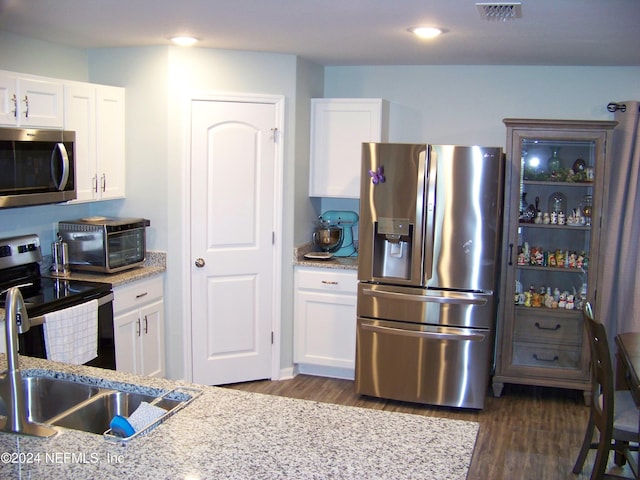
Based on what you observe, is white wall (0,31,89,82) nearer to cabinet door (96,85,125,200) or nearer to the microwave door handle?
cabinet door (96,85,125,200)

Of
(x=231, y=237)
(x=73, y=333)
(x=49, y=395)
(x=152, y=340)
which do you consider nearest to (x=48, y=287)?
(x=73, y=333)

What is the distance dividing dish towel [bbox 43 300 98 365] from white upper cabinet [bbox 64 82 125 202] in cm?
79

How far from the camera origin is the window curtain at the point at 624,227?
4.29 meters

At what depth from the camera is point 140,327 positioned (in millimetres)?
3930

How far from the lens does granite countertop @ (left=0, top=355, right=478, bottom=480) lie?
148cm

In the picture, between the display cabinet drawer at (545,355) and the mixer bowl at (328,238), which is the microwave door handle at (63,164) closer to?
the mixer bowl at (328,238)

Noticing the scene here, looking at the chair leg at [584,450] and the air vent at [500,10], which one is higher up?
the air vent at [500,10]

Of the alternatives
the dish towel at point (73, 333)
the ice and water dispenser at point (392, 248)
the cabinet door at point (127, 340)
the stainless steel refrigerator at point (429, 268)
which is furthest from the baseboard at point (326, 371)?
the dish towel at point (73, 333)

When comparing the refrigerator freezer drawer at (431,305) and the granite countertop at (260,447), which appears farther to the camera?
the refrigerator freezer drawer at (431,305)

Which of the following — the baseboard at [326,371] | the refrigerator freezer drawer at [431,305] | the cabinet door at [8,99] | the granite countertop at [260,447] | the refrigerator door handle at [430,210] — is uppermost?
the cabinet door at [8,99]

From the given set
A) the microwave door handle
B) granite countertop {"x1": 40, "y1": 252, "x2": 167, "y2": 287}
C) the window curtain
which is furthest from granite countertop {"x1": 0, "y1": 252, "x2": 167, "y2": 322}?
the window curtain

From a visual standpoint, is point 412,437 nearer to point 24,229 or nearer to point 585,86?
point 24,229

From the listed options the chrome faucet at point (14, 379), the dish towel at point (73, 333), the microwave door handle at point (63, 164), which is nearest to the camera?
the chrome faucet at point (14, 379)

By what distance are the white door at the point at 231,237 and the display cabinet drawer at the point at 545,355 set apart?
172 cm
